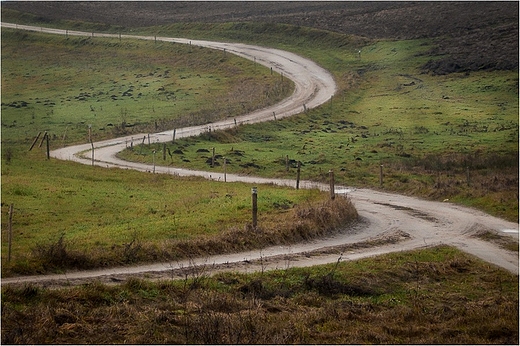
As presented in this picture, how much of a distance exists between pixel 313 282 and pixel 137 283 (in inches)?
205

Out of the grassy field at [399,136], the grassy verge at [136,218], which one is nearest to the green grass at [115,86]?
the grassy field at [399,136]

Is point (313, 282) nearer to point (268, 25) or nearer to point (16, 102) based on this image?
point (16, 102)

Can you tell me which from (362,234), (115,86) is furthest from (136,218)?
(115,86)

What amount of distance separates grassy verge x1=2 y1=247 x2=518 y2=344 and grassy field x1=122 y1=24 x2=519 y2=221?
16.8m

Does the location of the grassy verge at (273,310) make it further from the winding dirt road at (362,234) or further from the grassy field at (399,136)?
the grassy field at (399,136)

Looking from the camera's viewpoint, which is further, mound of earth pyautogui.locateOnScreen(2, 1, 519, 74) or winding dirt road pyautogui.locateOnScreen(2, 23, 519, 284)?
mound of earth pyautogui.locateOnScreen(2, 1, 519, 74)

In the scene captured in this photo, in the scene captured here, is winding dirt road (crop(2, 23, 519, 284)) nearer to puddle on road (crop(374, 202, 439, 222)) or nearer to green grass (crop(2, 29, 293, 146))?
puddle on road (crop(374, 202, 439, 222))

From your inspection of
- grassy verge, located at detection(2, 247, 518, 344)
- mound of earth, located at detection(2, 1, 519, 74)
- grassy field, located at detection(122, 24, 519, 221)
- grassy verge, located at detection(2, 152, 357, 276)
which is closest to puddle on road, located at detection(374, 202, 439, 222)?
grassy field, located at detection(122, 24, 519, 221)

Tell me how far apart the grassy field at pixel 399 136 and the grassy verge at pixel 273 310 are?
660 inches

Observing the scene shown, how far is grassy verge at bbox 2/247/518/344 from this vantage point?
1688cm

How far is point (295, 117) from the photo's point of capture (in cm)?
7712

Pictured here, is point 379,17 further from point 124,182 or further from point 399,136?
point 124,182

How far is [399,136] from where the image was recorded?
68.5 meters

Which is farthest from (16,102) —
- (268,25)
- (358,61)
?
(268,25)
